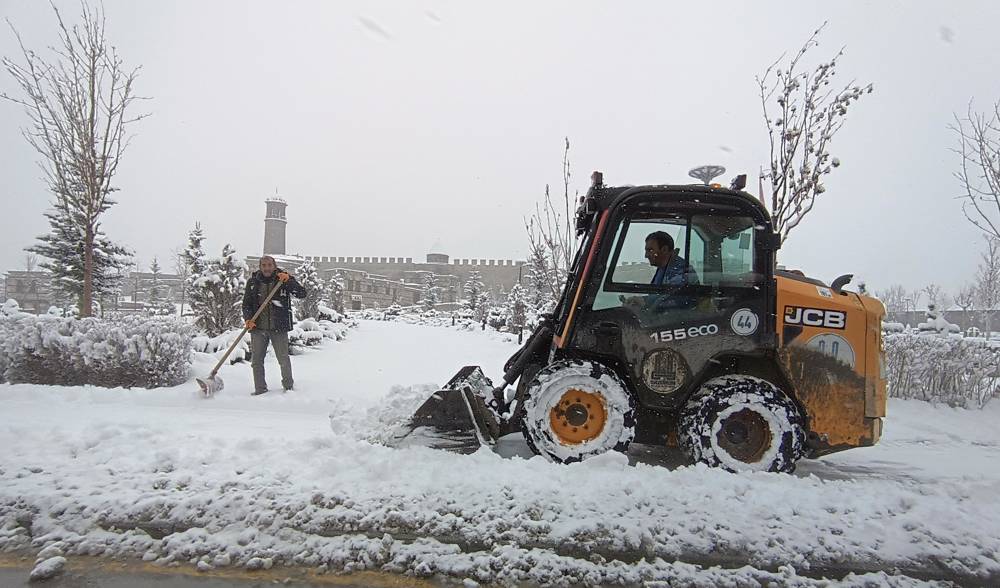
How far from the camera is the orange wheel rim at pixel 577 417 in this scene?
396 centimetres

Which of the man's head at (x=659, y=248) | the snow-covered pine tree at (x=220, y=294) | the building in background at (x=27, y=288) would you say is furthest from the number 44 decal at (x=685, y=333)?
the building in background at (x=27, y=288)

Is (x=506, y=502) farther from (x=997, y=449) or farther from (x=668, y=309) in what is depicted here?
(x=997, y=449)

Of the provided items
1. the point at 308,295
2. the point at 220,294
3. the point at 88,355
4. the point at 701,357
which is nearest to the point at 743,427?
the point at 701,357

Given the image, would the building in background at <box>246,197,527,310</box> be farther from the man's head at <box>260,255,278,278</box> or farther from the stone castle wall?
the man's head at <box>260,255,278,278</box>

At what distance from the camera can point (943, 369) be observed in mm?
7645

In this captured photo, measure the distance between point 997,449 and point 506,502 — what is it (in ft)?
18.9

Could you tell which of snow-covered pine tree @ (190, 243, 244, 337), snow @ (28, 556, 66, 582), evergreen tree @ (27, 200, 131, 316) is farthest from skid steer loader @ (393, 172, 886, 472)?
evergreen tree @ (27, 200, 131, 316)

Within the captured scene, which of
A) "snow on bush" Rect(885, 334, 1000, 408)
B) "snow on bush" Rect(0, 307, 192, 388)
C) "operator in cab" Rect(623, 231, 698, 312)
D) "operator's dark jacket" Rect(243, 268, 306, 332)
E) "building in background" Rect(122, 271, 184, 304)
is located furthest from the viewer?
"building in background" Rect(122, 271, 184, 304)

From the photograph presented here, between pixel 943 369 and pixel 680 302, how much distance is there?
6457 millimetres

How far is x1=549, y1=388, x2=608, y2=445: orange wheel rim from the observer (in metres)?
3.96

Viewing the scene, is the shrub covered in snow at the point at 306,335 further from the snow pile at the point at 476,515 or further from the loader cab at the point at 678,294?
the loader cab at the point at 678,294

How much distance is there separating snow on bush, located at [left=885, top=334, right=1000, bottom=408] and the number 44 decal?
→ 592 cm

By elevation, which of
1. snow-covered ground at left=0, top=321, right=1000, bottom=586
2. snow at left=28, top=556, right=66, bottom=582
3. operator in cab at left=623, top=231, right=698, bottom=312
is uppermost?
operator in cab at left=623, top=231, right=698, bottom=312

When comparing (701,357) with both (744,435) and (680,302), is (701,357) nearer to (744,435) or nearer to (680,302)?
(680,302)
